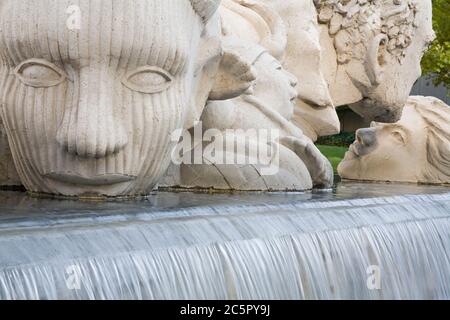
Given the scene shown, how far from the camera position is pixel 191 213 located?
4.23 meters

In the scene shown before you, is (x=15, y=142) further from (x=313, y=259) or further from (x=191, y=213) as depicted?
(x=313, y=259)

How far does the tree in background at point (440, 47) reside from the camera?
16.1 m

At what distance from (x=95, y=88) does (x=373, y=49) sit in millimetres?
4035

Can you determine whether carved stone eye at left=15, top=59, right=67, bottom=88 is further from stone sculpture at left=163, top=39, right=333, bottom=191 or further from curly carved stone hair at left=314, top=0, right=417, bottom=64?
curly carved stone hair at left=314, top=0, right=417, bottom=64

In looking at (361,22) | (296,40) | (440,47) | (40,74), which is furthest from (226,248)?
(440,47)

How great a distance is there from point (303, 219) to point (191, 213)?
480 millimetres

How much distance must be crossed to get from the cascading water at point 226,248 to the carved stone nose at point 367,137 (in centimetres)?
318

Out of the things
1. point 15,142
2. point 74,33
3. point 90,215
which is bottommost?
point 90,215

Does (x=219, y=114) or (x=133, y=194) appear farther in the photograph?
(x=219, y=114)

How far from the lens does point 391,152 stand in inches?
339

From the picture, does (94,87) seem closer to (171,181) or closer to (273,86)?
(171,181)

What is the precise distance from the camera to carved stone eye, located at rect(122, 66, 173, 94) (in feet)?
14.9

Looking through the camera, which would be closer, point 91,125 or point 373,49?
point 91,125

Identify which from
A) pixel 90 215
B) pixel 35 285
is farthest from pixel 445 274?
pixel 35 285
